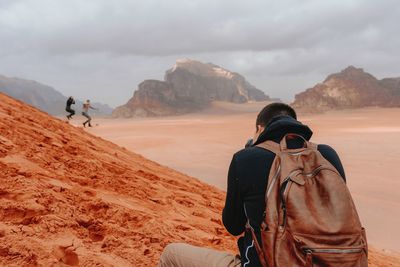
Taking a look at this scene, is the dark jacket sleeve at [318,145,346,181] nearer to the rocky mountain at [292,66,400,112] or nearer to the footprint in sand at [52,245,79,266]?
the footprint in sand at [52,245,79,266]

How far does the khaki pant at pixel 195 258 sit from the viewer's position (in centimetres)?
194

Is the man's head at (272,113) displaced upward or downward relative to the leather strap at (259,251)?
upward

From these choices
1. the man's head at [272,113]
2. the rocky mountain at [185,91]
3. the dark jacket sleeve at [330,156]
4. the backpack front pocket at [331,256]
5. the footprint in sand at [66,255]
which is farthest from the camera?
the rocky mountain at [185,91]

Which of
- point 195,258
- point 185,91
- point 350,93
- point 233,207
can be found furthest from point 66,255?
point 185,91

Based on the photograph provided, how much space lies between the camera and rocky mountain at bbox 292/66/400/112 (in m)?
90.6

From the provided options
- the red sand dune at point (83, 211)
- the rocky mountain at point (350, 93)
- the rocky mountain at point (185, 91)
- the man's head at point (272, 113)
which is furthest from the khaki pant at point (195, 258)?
the rocky mountain at point (185, 91)

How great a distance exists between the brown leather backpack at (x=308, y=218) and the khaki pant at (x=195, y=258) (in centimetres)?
41

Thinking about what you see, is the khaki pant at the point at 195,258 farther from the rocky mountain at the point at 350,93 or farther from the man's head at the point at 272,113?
the rocky mountain at the point at 350,93

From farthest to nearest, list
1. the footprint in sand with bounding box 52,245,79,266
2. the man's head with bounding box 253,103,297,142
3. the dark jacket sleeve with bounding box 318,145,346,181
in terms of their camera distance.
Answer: the footprint in sand with bounding box 52,245,79,266
the man's head with bounding box 253,103,297,142
the dark jacket sleeve with bounding box 318,145,346,181

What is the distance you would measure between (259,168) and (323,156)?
0.34 m

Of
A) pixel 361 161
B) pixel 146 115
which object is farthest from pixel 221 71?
pixel 361 161

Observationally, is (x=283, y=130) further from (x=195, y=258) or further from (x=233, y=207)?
(x=195, y=258)

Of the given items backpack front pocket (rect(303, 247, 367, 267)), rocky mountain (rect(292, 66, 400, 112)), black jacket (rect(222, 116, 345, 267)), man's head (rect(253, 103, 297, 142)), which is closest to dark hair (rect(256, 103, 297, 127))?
man's head (rect(253, 103, 297, 142))

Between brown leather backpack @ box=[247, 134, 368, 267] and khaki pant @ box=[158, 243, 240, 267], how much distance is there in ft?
1.34
